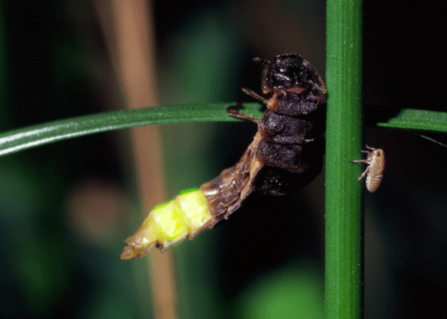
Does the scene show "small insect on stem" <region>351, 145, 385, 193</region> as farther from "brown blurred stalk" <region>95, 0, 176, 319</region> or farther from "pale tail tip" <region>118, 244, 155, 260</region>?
"brown blurred stalk" <region>95, 0, 176, 319</region>

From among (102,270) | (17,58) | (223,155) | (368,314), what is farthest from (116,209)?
(368,314)

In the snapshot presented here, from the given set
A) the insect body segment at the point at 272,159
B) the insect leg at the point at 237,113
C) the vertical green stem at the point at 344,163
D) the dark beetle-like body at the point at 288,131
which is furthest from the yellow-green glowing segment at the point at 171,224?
the vertical green stem at the point at 344,163

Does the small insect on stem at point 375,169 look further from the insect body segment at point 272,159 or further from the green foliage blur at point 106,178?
the green foliage blur at point 106,178

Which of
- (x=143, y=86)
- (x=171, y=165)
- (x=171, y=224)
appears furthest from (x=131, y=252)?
(x=143, y=86)

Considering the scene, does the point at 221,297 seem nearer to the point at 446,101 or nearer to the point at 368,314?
the point at 368,314

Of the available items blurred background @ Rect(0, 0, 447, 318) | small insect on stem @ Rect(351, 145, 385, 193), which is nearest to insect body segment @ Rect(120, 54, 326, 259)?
small insect on stem @ Rect(351, 145, 385, 193)

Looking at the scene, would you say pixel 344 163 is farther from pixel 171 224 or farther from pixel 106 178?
pixel 106 178
